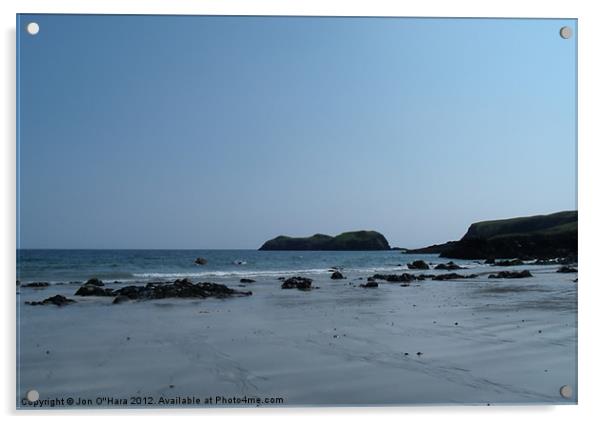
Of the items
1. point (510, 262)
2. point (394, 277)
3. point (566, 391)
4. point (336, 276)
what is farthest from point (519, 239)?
point (336, 276)

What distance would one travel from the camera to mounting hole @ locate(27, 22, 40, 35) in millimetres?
3314

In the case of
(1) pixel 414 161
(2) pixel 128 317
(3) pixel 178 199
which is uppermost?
(1) pixel 414 161

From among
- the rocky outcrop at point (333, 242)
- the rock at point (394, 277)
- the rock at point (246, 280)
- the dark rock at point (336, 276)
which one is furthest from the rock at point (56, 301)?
the rock at point (394, 277)

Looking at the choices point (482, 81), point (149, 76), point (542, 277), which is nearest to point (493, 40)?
point (482, 81)

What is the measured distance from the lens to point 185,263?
366 centimetres

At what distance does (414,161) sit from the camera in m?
3.56

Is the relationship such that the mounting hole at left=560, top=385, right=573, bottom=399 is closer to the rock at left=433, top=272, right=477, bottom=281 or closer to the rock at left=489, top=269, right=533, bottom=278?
the rock at left=489, top=269, right=533, bottom=278

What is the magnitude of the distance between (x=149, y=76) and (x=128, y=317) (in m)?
1.76

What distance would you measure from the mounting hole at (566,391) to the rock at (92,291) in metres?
3.25

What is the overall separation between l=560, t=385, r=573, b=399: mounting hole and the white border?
0.10m

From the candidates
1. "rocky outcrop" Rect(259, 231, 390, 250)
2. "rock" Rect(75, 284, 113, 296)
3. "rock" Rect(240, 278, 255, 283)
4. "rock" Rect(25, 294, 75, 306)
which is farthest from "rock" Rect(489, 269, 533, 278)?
"rock" Rect(25, 294, 75, 306)

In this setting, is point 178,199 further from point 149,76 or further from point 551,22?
point 551,22

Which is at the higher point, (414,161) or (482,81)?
(482,81)

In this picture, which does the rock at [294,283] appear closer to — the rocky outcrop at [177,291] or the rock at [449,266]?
the rocky outcrop at [177,291]
